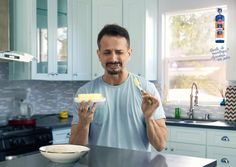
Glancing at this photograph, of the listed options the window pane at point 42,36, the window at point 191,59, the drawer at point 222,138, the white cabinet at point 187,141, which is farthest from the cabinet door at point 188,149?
the window pane at point 42,36

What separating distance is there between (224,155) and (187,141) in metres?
0.42

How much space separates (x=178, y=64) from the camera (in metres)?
4.59

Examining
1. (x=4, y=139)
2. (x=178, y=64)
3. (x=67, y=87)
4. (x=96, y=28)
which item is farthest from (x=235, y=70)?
(x=4, y=139)

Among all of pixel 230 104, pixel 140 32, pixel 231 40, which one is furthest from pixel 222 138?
pixel 140 32

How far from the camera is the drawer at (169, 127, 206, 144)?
3680 mm

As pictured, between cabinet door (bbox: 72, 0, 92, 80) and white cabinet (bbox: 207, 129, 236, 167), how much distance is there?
5.56ft

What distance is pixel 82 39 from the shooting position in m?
4.40

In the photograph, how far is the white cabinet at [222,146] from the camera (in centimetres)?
349

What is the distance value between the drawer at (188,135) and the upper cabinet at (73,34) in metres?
0.81

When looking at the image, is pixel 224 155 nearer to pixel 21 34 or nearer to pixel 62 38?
pixel 62 38

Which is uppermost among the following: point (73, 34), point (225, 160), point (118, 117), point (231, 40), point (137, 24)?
point (137, 24)

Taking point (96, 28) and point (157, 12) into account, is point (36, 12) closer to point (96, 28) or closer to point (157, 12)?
point (96, 28)

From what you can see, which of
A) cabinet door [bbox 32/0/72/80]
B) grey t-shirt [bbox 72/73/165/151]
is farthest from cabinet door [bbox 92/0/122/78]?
grey t-shirt [bbox 72/73/165/151]

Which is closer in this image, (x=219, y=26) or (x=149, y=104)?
(x=149, y=104)
